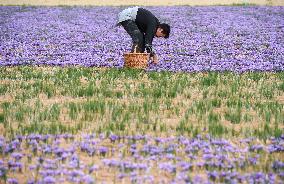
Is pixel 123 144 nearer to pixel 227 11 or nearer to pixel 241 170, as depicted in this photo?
pixel 241 170

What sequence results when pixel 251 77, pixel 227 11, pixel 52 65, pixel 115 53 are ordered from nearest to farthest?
pixel 251 77 < pixel 52 65 < pixel 115 53 < pixel 227 11

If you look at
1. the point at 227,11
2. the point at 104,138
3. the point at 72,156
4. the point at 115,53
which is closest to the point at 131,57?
the point at 115,53

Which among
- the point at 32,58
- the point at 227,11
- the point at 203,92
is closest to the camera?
the point at 203,92

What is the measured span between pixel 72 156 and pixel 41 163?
1.21 feet

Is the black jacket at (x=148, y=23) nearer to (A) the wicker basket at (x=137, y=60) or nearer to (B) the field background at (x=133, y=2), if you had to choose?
(A) the wicker basket at (x=137, y=60)

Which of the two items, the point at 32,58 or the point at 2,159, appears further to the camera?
the point at 32,58

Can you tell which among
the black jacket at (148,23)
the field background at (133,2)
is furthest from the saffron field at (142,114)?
the field background at (133,2)

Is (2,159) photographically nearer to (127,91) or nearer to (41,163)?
(41,163)

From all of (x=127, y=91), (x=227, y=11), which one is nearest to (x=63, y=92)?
(x=127, y=91)

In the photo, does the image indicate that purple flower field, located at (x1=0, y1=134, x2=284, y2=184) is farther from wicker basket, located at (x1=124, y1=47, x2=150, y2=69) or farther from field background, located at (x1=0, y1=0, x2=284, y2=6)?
field background, located at (x1=0, y1=0, x2=284, y2=6)

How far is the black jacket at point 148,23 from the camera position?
37.1 feet

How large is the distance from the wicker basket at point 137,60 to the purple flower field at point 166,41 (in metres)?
0.55

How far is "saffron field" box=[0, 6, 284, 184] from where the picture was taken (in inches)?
211

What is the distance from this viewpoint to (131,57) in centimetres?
1177
